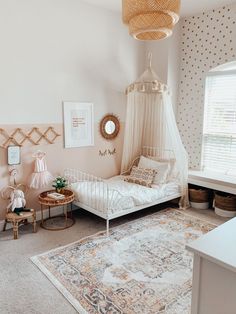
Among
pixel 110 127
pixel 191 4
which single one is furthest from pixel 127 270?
pixel 191 4

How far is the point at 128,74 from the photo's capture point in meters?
4.71

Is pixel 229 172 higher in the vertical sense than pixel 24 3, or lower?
lower

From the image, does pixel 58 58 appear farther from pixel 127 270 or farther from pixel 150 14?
pixel 127 270

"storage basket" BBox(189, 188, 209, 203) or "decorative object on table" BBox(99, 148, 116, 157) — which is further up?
"decorative object on table" BBox(99, 148, 116, 157)

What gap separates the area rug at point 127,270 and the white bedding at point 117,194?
360 mm

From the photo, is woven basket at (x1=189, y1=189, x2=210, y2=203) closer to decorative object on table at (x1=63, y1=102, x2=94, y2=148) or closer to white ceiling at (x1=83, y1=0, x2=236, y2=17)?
decorative object on table at (x1=63, y1=102, x2=94, y2=148)

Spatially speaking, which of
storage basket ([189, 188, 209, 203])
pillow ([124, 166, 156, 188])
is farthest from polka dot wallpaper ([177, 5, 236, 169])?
pillow ([124, 166, 156, 188])

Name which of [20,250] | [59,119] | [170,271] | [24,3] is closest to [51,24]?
[24,3]

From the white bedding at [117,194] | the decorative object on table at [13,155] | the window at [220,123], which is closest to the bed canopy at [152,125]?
the white bedding at [117,194]

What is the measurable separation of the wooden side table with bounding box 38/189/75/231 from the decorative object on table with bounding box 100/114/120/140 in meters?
1.22

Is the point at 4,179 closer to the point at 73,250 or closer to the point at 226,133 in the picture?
the point at 73,250

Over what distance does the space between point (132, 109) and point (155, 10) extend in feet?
8.81

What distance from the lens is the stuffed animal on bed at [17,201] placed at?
3389 millimetres

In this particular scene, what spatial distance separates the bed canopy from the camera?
436cm
